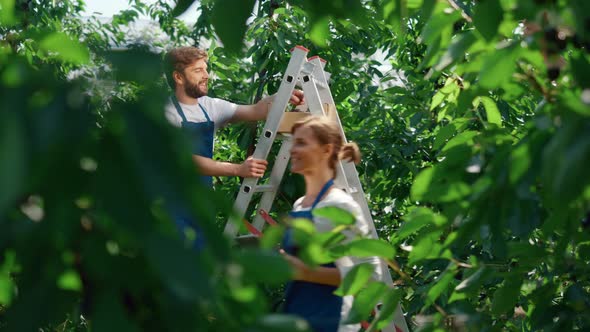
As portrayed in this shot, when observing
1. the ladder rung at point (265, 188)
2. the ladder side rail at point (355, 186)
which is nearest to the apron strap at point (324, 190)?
the ladder side rail at point (355, 186)

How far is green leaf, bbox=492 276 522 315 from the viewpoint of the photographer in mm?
2072

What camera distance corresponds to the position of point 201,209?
34.7 inches

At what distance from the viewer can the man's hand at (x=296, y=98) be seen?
14.5ft

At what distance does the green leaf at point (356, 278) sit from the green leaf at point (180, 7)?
0.62 metres

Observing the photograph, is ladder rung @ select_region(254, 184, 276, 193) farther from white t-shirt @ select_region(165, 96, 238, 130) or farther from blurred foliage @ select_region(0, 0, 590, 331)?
blurred foliage @ select_region(0, 0, 590, 331)

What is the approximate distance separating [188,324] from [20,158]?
0.87 ft

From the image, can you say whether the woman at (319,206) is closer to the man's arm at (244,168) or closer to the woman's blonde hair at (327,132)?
the woman's blonde hair at (327,132)

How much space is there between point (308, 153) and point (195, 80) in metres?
1.11

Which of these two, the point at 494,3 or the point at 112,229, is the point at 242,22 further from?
the point at 112,229

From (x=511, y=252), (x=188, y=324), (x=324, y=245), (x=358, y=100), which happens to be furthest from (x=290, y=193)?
(x=188, y=324)

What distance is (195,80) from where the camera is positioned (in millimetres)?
4219

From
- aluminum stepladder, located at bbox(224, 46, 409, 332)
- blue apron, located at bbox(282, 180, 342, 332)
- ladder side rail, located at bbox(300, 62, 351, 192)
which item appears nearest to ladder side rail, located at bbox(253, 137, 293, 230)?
aluminum stepladder, located at bbox(224, 46, 409, 332)

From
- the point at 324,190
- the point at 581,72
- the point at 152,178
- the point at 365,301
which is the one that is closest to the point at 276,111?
the point at 324,190

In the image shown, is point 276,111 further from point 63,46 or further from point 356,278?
point 63,46
